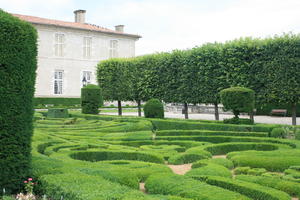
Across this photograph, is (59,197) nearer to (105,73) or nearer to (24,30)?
(24,30)

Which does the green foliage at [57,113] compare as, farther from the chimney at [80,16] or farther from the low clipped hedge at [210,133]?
the chimney at [80,16]

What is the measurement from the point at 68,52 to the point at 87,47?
212cm

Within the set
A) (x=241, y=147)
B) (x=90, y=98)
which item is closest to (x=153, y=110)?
(x=90, y=98)

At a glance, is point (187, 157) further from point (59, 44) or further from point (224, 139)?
point (59, 44)

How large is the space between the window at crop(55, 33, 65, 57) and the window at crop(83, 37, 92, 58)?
224 cm

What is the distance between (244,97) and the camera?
11.0 meters

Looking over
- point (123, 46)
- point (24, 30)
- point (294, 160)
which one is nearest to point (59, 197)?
point (24, 30)

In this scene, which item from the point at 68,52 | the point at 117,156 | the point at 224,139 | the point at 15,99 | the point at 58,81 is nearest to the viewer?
the point at 15,99

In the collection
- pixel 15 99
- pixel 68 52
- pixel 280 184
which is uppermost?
pixel 68 52

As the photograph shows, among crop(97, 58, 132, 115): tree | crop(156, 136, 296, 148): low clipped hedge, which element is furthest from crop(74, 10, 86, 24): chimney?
crop(156, 136, 296, 148): low clipped hedge

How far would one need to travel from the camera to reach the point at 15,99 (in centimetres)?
386

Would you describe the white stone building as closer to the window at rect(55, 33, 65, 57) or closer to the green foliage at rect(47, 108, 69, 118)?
the window at rect(55, 33, 65, 57)

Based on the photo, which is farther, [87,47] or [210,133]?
[87,47]

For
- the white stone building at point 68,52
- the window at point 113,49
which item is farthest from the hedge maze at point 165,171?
the window at point 113,49
